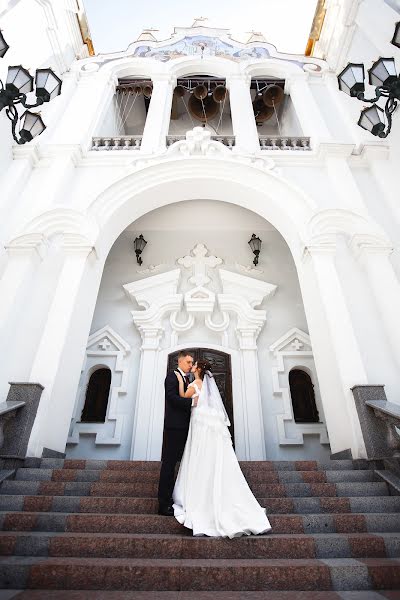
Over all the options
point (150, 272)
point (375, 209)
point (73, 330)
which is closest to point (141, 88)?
point (150, 272)

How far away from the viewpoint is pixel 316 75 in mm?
10352

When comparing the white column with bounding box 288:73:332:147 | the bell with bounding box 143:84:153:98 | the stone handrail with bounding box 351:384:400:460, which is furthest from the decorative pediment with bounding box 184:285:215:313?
the bell with bounding box 143:84:153:98

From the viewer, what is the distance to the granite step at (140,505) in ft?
10.5

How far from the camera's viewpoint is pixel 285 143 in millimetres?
8219

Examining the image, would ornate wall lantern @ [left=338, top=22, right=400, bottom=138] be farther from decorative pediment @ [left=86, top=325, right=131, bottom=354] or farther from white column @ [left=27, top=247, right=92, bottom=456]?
decorative pediment @ [left=86, top=325, right=131, bottom=354]

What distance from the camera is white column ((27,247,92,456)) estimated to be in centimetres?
449

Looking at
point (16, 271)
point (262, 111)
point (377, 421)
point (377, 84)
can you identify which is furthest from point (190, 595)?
point (262, 111)

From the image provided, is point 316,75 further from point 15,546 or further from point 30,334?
point 15,546

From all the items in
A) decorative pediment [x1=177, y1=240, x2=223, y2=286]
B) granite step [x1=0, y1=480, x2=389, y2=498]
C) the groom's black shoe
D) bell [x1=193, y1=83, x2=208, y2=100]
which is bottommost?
the groom's black shoe

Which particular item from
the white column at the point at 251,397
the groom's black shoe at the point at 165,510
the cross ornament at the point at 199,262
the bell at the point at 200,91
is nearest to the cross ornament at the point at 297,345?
the white column at the point at 251,397

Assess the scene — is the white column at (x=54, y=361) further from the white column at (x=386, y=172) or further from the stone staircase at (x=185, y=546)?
the white column at (x=386, y=172)

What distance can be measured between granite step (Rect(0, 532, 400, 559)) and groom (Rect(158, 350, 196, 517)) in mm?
476

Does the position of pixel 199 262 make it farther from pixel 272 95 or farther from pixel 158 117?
pixel 272 95

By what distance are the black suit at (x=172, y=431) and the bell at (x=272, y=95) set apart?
10.5 meters
